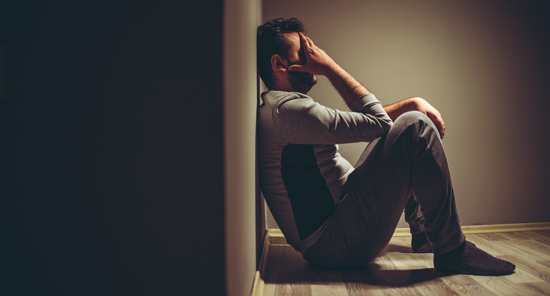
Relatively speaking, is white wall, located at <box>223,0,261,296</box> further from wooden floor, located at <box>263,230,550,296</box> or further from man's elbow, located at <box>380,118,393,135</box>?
man's elbow, located at <box>380,118,393,135</box>

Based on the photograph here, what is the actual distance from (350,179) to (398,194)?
0.58 ft

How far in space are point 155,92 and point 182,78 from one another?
0.19 ft

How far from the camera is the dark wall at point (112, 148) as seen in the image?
560mm

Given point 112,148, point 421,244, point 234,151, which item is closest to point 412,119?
point 421,244

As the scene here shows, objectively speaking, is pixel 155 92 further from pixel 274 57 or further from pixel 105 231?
pixel 274 57

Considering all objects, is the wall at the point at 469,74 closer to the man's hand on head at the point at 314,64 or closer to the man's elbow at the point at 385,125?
the man's hand on head at the point at 314,64

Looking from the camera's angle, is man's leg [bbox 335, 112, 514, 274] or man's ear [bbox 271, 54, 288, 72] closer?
man's leg [bbox 335, 112, 514, 274]

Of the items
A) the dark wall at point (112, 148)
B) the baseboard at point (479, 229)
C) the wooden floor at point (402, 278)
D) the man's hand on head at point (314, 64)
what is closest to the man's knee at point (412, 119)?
the man's hand on head at point (314, 64)

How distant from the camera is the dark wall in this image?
56 centimetres

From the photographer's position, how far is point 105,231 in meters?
0.57

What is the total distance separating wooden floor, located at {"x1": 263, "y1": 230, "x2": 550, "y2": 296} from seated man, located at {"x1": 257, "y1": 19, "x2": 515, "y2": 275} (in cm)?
5

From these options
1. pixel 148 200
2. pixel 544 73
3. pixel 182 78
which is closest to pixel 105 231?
pixel 148 200

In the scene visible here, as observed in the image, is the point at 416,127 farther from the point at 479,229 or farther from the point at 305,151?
the point at 479,229

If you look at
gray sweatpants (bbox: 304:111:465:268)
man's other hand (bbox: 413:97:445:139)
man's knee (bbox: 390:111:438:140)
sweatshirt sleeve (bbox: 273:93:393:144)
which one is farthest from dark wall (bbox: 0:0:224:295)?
man's other hand (bbox: 413:97:445:139)
